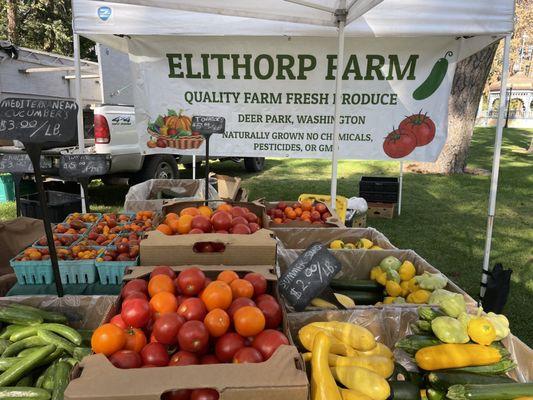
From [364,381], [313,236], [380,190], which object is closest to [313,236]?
[313,236]

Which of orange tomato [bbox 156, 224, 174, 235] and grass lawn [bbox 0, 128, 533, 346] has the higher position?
orange tomato [bbox 156, 224, 174, 235]

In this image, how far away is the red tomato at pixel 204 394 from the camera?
1104 mm

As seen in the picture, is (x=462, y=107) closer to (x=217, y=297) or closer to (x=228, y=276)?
(x=228, y=276)

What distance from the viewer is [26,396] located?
60.5 inches

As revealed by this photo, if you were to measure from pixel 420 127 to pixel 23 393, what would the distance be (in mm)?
4224

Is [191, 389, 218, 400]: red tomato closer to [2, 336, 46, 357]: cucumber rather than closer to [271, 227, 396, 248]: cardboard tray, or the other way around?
[2, 336, 46, 357]: cucumber

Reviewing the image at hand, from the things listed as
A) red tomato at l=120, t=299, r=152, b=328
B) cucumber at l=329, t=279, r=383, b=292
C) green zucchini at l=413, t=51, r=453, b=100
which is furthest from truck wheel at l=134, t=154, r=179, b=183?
red tomato at l=120, t=299, r=152, b=328

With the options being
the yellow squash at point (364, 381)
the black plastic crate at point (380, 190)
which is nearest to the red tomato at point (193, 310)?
the yellow squash at point (364, 381)

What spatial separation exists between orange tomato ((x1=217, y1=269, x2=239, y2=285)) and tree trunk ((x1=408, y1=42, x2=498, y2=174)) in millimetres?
9461

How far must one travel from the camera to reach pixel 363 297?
2.54 m

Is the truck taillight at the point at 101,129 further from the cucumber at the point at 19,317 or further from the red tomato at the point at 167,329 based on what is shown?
the red tomato at the point at 167,329

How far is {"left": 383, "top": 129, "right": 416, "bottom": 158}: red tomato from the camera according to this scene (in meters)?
4.42

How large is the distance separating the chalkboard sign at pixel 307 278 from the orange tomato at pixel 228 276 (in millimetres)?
394

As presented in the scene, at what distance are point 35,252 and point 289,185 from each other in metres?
6.98
